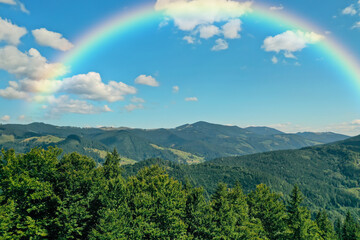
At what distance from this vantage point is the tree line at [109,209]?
1433 inches

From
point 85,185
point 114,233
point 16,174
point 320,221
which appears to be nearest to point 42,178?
point 16,174

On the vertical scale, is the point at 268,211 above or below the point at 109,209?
below

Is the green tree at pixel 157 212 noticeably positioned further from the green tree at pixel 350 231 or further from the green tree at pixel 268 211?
the green tree at pixel 350 231

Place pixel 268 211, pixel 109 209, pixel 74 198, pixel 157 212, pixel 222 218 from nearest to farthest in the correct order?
pixel 109 209 < pixel 74 198 < pixel 157 212 < pixel 222 218 < pixel 268 211

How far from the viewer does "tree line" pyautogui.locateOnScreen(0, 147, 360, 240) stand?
36.4 metres

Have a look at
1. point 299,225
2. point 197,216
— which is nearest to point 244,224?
point 197,216

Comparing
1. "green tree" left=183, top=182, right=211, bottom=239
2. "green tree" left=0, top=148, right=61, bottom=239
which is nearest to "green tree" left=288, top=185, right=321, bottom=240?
"green tree" left=183, top=182, right=211, bottom=239

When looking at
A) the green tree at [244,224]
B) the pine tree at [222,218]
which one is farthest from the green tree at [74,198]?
the green tree at [244,224]

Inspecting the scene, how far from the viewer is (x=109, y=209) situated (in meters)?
36.6

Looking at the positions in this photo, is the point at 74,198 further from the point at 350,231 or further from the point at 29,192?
the point at 350,231

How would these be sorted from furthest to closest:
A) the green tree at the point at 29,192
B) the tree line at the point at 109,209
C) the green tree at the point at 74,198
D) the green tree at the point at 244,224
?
the green tree at the point at 244,224 → the green tree at the point at 74,198 → the tree line at the point at 109,209 → the green tree at the point at 29,192

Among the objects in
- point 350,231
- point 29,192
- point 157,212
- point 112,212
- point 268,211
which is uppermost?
point 29,192

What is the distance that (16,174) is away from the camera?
1441 inches

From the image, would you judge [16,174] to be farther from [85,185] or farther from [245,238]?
[245,238]
